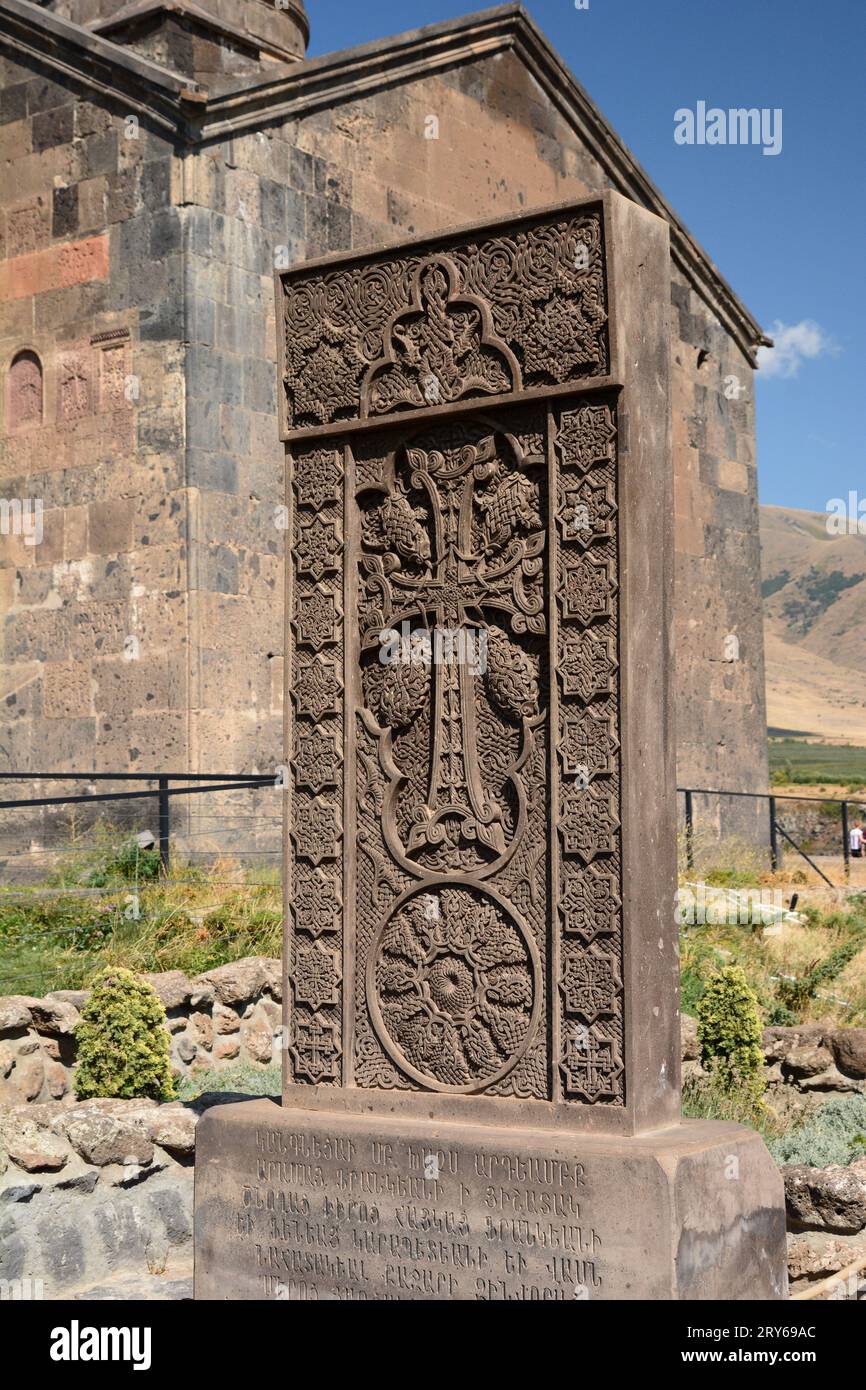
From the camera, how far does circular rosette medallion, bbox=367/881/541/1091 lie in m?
5.09

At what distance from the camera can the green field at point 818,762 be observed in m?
56.2

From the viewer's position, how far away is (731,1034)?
8328 mm

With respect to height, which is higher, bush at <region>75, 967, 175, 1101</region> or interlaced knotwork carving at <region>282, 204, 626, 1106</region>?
Answer: interlaced knotwork carving at <region>282, 204, 626, 1106</region>

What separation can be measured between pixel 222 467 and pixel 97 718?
2.19 m

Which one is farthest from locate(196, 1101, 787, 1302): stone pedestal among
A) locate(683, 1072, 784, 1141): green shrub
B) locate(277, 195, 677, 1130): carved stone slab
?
locate(683, 1072, 784, 1141): green shrub

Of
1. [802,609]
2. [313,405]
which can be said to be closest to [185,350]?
[313,405]

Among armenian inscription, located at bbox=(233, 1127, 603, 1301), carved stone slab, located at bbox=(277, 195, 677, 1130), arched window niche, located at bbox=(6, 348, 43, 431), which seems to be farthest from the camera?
arched window niche, located at bbox=(6, 348, 43, 431)

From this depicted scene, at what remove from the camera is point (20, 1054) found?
7711 mm

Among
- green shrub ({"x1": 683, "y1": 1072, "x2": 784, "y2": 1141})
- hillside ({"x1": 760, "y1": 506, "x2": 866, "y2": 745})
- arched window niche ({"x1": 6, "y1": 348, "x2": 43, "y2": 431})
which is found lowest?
green shrub ({"x1": 683, "y1": 1072, "x2": 784, "y2": 1141})

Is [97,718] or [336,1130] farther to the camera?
[97,718]

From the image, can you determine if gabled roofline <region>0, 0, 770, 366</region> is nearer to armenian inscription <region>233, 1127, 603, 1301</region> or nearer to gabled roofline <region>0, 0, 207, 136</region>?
gabled roofline <region>0, 0, 207, 136</region>

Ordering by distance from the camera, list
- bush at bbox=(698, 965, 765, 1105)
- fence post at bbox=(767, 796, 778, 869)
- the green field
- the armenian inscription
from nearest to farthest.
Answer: the armenian inscription, bush at bbox=(698, 965, 765, 1105), fence post at bbox=(767, 796, 778, 869), the green field

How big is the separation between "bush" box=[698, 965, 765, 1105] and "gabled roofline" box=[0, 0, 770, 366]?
→ 6.82 m
